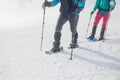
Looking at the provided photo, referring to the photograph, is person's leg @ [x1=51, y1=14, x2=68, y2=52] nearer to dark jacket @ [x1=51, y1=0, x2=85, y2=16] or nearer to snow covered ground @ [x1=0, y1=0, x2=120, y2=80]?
dark jacket @ [x1=51, y1=0, x2=85, y2=16]

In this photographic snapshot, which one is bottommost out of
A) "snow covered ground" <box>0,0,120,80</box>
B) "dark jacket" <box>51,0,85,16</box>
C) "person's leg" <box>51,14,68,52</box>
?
"snow covered ground" <box>0,0,120,80</box>

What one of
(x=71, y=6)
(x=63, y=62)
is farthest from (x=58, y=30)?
(x=63, y=62)

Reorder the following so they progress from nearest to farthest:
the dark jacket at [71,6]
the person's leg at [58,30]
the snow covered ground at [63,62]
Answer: the snow covered ground at [63,62] < the dark jacket at [71,6] < the person's leg at [58,30]

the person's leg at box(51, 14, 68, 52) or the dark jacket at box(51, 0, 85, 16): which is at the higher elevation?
the dark jacket at box(51, 0, 85, 16)

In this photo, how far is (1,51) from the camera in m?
11.0

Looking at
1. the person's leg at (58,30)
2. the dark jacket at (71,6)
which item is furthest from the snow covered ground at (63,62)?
the dark jacket at (71,6)

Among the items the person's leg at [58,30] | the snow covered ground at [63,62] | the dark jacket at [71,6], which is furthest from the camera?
the person's leg at [58,30]

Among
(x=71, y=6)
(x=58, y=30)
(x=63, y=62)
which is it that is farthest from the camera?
(x=58, y=30)

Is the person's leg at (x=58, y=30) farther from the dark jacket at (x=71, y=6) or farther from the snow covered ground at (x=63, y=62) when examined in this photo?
the snow covered ground at (x=63, y=62)

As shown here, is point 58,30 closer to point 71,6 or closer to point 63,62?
point 71,6

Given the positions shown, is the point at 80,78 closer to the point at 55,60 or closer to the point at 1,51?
the point at 55,60

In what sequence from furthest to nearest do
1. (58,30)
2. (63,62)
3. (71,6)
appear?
(58,30) < (71,6) < (63,62)

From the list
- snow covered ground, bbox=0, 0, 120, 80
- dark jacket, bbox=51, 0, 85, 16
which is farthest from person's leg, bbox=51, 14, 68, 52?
snow covered ground, bbox=0, 0, 120, 80

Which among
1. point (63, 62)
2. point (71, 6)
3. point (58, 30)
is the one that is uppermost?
point (71, 6)
